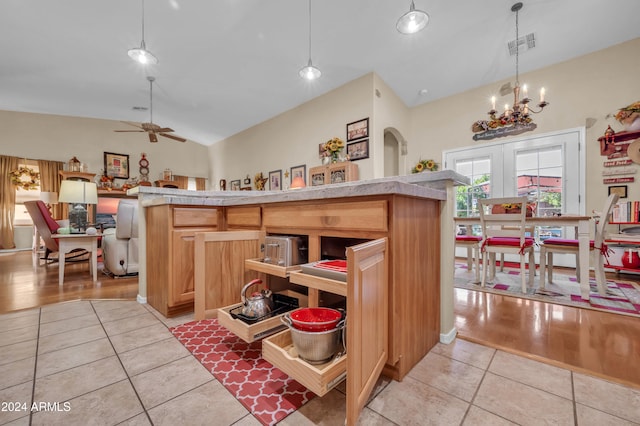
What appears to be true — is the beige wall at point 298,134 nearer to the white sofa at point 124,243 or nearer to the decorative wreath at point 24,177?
the white sofa at point 124,243

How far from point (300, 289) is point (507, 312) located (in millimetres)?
1746

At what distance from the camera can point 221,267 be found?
1788 mm

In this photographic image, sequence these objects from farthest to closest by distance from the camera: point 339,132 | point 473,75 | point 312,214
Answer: point 339,132 < point 473,75 < point 312,214

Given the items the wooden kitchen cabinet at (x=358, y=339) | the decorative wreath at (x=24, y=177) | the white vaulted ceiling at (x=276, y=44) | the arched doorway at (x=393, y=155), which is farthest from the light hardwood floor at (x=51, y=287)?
the arched doorway at (x=393, y=155)

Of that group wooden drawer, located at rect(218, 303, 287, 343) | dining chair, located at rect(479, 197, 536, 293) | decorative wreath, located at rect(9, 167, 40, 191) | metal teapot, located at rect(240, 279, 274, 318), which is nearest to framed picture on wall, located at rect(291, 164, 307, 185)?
dining chair, located at rect(479, 197, 536, 293)

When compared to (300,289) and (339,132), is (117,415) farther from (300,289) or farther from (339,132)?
(339,132)

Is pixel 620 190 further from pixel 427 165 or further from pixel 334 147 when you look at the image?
pixel 334 147

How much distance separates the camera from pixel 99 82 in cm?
522

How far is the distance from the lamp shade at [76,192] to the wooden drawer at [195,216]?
99.2 inches

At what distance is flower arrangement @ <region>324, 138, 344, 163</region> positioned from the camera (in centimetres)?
466

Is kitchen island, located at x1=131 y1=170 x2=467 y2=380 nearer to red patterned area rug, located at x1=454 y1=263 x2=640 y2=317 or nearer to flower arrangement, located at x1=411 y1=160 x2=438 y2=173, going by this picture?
red patterned area rug, located at x1=454 y1=263 x2=640 y2=317

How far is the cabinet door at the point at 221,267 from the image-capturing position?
168 cm

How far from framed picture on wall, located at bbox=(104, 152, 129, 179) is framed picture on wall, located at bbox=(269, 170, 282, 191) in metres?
4.96

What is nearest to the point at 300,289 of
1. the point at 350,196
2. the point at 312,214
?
the point at 312,214
